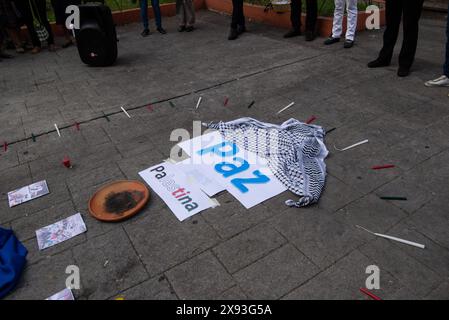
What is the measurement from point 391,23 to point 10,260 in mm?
4999

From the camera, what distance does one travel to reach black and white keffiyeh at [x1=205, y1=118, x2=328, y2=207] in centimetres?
278

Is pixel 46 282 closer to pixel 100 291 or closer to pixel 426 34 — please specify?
pixel 100 291

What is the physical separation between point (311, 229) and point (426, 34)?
5.64 metres

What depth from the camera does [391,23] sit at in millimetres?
4613

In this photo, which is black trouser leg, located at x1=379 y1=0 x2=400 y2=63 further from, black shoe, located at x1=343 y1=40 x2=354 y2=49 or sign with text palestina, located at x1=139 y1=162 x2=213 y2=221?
sign with text palestina, located at x1=139 y1=162 x2=213 y2=221

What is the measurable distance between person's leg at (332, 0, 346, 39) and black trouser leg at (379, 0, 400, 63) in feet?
4.08

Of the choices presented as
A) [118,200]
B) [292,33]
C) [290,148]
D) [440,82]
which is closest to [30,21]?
[292,33]

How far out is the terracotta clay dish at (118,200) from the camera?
263 centimetres

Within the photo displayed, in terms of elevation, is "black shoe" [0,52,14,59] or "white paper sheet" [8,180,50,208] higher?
"black shoe" [0,52,14,59]

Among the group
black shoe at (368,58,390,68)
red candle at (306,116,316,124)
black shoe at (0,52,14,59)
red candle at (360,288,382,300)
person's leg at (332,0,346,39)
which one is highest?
person's leg at (332,0,346,39)

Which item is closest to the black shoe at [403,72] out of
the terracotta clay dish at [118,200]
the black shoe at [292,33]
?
the black shoe at [292,33]

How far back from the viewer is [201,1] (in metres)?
9.45

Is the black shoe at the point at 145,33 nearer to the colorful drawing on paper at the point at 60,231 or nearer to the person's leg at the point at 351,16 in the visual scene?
the person's leg at the point at 351,16

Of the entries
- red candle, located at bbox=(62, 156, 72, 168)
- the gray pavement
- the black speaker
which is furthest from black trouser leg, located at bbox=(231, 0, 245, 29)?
red candle, located at bbox=(62, 156, 72, 168)
